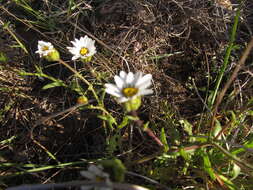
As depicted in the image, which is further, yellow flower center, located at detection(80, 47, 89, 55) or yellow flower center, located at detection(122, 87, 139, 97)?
yellow flower center, located at detection(80, 47, 89, 55)

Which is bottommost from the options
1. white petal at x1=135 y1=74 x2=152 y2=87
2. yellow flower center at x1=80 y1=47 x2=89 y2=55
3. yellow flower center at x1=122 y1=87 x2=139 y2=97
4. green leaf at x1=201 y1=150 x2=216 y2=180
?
green leaf at x1=201 y1=150 x2=216 y2=180

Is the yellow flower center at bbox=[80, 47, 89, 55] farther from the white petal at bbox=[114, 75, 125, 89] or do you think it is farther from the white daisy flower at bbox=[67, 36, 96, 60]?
the white petal at bbox=[114, 75, 125, 89]

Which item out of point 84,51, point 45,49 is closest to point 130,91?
point 84,51

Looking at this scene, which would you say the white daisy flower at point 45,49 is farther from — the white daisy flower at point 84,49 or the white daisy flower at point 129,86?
the white daisy flower at point 129,86

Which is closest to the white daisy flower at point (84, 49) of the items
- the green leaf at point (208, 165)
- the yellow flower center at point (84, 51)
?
the yellow flower center at point (84, 51)

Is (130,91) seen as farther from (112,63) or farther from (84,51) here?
(112,63)

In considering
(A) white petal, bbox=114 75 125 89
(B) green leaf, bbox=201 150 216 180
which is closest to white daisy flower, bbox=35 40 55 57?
(A) white petal, bbox=114 75 125 89

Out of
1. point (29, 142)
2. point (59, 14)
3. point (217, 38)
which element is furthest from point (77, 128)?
point (217, 38)
